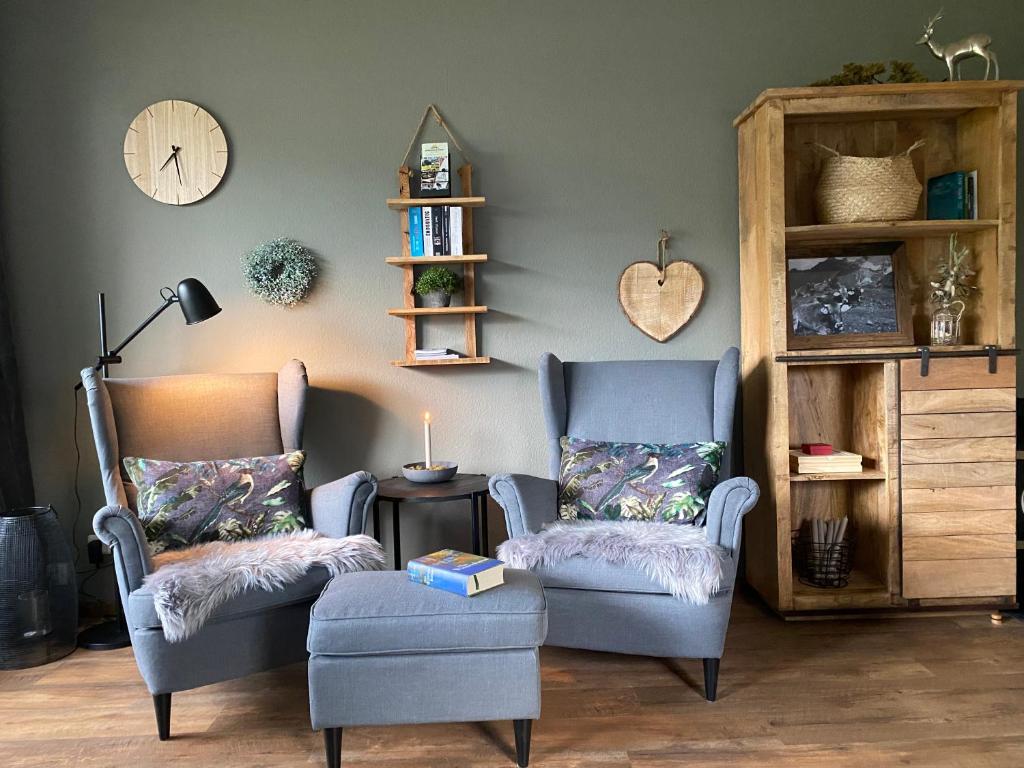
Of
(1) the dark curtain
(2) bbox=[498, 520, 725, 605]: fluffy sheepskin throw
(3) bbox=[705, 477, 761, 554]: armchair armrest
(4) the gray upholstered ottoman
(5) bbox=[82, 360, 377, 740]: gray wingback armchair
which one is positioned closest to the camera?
(4) the gray upholstered ottoman

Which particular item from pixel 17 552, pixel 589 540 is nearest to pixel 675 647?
pixel 589 540

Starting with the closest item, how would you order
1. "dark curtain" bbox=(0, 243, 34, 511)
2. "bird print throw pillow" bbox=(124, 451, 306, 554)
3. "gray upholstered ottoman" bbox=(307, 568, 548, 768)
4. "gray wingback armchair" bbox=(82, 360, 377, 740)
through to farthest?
1. "gray upholstered ottoman" bbox=(307, 568, 548, 768)
2. "gray wingback armchair" bbox=(82, 360, 377, 740)
3. "bird print throw pillow" bbox=(124, 451, 306, 554)
4. "dark curtain" bbox=(0, 243, 34, 511)

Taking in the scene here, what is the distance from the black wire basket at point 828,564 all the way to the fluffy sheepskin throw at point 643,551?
0.74m

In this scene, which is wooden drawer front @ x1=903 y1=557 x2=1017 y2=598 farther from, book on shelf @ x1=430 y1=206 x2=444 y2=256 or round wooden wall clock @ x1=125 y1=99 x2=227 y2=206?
round wooden wall clock @ x1=125 y1=99 x2=227 y2=206

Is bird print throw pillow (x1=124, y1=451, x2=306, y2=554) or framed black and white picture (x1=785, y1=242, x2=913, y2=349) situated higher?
framed black and white picture (x1=785, y1=242, x2=913, y2=349)

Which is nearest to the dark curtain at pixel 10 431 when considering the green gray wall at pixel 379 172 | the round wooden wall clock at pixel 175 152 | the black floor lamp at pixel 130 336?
the green gray wall at pixel 379 172

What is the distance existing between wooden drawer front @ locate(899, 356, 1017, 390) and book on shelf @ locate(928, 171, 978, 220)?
23.3 inches

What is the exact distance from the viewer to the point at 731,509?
2.37 metres

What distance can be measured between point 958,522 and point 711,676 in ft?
4.10

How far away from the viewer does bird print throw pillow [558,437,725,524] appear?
8.61 feet

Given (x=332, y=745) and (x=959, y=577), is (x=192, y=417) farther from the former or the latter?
(x=959, y=577)

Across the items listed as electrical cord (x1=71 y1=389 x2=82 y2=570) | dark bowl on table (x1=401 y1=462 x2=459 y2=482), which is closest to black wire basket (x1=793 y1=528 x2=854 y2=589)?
dark bowl on table (x1=401 y1=462 x2=459 y2=482)

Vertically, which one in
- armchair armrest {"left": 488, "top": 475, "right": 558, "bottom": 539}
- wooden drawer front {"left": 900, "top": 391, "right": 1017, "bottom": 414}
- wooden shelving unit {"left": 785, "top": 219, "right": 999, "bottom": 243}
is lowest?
armchair armrest {"left": 488, "top": 475, "right": 558, "bottom": 539}

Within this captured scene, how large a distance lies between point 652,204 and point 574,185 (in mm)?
328
